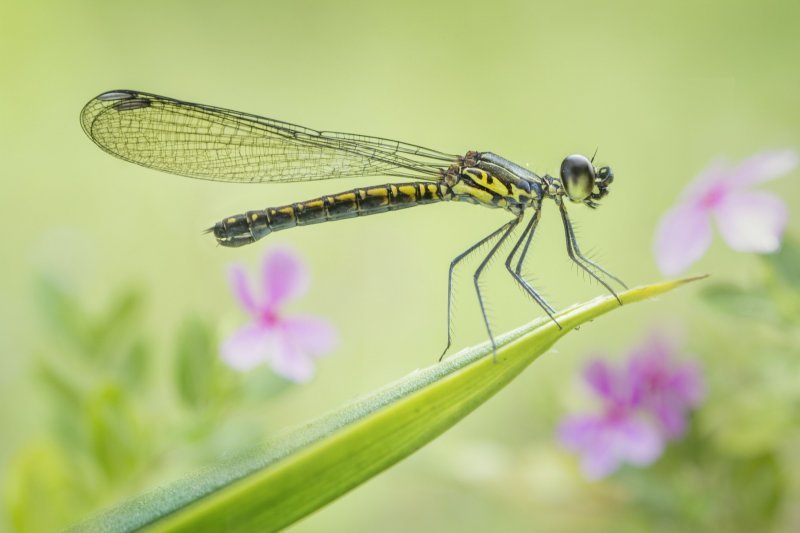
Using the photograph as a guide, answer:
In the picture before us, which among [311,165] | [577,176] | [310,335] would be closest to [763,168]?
[577,176]

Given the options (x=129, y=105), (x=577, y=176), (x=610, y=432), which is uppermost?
(x=129, y=105)

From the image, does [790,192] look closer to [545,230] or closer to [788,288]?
[545,230]

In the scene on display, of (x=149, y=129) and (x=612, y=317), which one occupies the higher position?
(x=149, y=129)

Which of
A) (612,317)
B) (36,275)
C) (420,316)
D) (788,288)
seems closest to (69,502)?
(36,275)

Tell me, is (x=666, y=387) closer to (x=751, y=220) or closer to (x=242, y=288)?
(x=751, y=220)

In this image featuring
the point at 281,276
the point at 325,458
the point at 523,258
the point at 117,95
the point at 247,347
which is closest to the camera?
the point at 325,458

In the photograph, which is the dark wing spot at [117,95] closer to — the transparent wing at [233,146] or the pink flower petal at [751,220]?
the transparent wing at [233,146]

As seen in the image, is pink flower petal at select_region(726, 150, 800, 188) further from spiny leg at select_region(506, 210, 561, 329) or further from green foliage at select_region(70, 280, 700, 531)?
green foliage at select_region(70, 280, 700, 531)
